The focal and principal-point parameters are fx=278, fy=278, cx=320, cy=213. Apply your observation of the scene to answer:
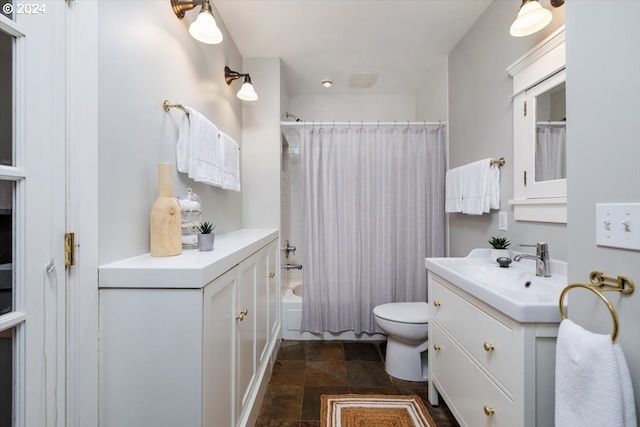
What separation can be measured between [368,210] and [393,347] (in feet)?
3.42

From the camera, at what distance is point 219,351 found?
3.17ft

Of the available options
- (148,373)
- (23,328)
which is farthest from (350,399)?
(23,328)

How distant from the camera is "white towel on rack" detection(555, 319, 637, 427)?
2.01 ft

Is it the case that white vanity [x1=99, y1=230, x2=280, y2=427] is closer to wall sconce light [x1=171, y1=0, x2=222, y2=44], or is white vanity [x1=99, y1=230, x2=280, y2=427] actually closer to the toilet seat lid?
wall sconce light [x1=171, y1=0, x2=222, y2=44]

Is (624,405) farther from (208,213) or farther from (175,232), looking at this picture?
(208,213)

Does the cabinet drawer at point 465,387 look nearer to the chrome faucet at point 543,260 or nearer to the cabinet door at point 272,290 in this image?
the chrome faucet at point 543,260

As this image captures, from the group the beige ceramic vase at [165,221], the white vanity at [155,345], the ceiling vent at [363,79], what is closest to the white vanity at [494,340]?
the white vanity at [155,345]

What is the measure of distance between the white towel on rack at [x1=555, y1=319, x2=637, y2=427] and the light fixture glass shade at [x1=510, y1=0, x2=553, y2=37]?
48.7 inches

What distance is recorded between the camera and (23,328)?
0.69 m

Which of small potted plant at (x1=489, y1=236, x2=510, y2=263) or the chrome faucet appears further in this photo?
small potted plant at (x1=489, y1=236, x2=510, y2=263)

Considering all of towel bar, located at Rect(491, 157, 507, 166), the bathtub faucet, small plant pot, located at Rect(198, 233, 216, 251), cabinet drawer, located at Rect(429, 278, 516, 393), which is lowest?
cabinet drawer, located at Rect(429, 278, 516, 393)

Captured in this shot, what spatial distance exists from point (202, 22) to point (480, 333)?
1.77 m

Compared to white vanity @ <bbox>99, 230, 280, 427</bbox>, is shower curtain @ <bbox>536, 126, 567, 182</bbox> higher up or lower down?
higher up

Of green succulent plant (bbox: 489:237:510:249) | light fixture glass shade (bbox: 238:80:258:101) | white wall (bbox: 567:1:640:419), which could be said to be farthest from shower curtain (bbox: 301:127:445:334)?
white wall (bbox: 567:1:640:419)
